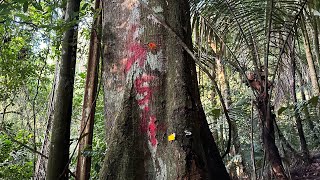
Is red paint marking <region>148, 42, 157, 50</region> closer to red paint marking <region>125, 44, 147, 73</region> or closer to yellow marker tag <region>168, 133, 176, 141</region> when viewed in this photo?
red paint marking <region>125, 44, 147, 73</region>

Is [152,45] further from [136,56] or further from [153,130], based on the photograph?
[153,130]

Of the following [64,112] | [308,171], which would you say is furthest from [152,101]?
[308,171]

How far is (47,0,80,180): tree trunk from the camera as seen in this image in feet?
6.66

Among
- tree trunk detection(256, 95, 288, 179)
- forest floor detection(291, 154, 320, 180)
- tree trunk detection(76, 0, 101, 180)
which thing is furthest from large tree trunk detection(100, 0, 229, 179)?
forest floor detection(291, 154, 320, 180)

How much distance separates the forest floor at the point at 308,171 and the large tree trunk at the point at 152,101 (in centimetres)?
482

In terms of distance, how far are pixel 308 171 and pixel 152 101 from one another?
5.55m

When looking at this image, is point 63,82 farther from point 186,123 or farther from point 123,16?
point 186,123

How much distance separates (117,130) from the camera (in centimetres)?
153

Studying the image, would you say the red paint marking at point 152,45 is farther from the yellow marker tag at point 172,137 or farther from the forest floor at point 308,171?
the forest floor at point 308,171

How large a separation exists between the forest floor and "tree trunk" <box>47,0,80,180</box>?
4.75 meters

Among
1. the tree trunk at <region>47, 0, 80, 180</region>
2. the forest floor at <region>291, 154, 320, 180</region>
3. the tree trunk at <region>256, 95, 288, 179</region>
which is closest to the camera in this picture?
the tree trunk at <region>47, 0, 80, 180</region>

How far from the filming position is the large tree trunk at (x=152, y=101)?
1.42m

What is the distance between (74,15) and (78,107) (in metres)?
4.15

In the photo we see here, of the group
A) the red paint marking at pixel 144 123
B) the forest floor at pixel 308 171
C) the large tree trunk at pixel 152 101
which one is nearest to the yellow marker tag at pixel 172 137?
the large tree trunk at pixel 152 101
